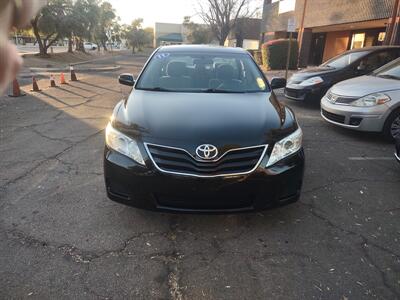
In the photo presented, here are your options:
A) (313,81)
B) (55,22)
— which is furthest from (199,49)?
(55,22)

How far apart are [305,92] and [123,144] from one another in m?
6.71

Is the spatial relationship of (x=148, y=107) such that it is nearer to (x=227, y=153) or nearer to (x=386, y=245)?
(x=227, y=153)

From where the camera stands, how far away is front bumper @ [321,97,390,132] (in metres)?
5.82

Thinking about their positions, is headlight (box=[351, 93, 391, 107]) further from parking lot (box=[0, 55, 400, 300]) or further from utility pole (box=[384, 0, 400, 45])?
utility pole (box=[384, 0, 400, 45])

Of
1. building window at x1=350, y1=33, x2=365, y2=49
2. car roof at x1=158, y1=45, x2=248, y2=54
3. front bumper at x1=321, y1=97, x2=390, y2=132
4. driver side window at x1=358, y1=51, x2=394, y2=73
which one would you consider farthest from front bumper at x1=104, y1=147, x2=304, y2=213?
building window at x1=350, y1=33, x2=365, y2=49

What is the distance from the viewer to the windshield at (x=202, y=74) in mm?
4184

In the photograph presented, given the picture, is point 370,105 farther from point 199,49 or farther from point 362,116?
point 199,49

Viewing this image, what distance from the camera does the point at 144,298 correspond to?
2389 mm

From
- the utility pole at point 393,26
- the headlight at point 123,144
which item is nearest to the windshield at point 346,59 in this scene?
the utility pole at point 393,26

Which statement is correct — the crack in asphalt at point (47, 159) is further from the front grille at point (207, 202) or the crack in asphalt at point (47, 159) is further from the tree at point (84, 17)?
the tree at point (84, 17)

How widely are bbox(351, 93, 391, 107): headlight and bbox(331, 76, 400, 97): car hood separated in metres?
0.08

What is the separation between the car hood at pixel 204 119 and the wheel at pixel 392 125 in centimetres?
300

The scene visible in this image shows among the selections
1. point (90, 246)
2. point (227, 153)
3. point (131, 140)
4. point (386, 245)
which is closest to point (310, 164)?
point (386, 245)

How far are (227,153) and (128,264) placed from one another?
116 centimetres
